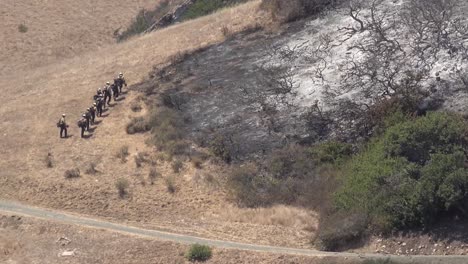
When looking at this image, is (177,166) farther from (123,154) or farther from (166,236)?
(166,236)

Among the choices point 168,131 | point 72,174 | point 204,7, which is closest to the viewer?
point 72,174

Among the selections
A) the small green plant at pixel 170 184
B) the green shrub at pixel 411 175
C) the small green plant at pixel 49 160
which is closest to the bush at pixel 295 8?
the green shrub at pixel 411 175

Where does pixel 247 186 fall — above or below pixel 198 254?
above

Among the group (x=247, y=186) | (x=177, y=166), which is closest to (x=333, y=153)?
(x=247, y=186)

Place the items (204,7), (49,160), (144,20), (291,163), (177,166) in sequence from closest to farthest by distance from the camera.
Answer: (291,163) → (177,166) → (49,160) → (204,7) → (144,20)

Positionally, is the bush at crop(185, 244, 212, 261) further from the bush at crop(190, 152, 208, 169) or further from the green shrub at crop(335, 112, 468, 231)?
the bush at crop(190, 152, 208, 169)

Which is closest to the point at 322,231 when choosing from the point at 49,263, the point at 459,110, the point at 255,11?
the point at 459,110
